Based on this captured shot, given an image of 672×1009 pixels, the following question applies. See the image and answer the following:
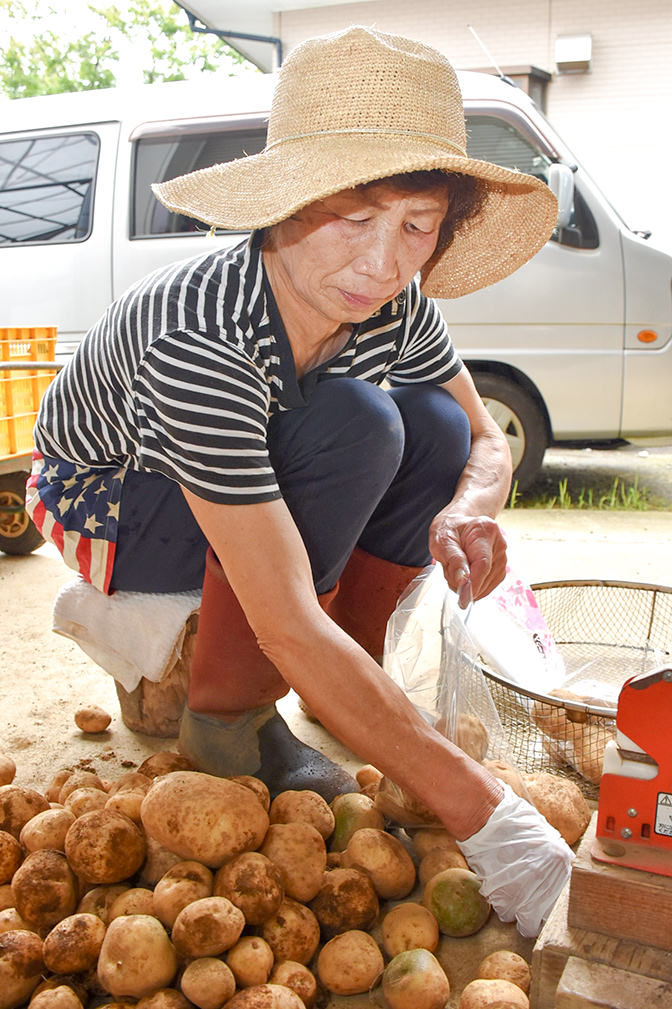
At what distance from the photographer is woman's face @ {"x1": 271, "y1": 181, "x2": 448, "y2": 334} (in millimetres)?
1355

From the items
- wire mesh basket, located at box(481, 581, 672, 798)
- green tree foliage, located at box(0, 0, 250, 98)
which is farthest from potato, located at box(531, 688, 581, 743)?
green tree foliage, located at box(0, 0, 250, 98)

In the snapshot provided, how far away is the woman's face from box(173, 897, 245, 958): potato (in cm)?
89

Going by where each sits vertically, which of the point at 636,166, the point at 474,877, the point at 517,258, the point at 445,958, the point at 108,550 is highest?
the point at 636,166

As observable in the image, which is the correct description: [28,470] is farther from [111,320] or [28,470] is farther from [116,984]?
[116,984]

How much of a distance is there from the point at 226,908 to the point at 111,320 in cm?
98

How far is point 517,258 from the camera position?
5.65 ft

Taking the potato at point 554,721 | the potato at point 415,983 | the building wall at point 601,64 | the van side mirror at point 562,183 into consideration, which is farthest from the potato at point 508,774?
the building wall at point 601,64

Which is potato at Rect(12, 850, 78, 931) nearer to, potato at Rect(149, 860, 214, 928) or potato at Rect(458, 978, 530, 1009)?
potato at Rect(149, 860, 214, 928)

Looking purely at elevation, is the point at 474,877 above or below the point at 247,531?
below

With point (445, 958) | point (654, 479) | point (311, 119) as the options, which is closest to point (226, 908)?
point (445, 958)

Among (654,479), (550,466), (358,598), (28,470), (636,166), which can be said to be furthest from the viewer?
(636,166)

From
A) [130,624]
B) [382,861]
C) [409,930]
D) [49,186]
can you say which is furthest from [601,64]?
[409,930]

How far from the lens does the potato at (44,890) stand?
1.29 meters

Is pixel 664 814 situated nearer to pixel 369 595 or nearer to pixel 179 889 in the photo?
pixel 179 889
